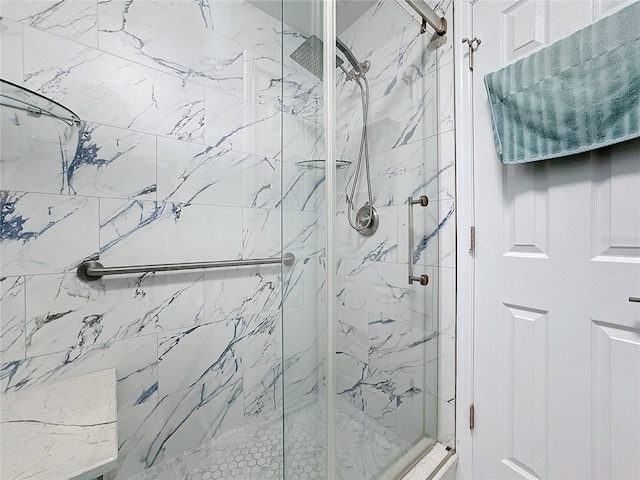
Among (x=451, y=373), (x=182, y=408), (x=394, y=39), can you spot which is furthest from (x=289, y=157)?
(x=182, y=408)

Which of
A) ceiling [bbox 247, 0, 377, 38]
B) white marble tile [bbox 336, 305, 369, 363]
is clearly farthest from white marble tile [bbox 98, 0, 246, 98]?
white marble tile [bbox 336, 305, 369, 363]

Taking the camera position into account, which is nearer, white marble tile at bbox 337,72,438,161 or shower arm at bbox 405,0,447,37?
white marble tile at bbox 337,72,438,161

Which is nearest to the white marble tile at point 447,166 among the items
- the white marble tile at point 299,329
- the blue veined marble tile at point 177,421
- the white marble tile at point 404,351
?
the white marble tile at point 404,351

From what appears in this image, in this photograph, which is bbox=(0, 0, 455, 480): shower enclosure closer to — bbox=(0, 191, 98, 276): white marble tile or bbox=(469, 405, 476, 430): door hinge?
bbox=(0, 191, 98, 276): white marble tile

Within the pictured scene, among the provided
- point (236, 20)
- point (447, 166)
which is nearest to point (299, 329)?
point (447, 166)

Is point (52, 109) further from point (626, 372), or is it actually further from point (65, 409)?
point (626, 372)

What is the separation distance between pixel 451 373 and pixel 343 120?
103 cm

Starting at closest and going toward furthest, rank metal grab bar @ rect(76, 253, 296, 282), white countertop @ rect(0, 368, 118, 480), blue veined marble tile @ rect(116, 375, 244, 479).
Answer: white countertop @ rect(0, 368, 118, 480), metal grab bar @ rect(76, 253, 296, 282), blue veined marble tile @ rect(116, 375, 244, 479)

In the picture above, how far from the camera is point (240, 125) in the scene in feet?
4.74

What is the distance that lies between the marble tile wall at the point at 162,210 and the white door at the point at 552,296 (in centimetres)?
68

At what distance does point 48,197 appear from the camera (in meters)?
1.02

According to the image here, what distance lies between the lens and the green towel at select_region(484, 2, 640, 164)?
754mm

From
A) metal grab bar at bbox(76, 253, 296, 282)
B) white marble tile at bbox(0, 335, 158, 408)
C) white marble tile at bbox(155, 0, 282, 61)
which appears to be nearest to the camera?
white marble tile at bbox(0, 335, 158, 408)

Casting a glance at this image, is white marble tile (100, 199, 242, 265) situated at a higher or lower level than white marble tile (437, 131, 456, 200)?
lower
